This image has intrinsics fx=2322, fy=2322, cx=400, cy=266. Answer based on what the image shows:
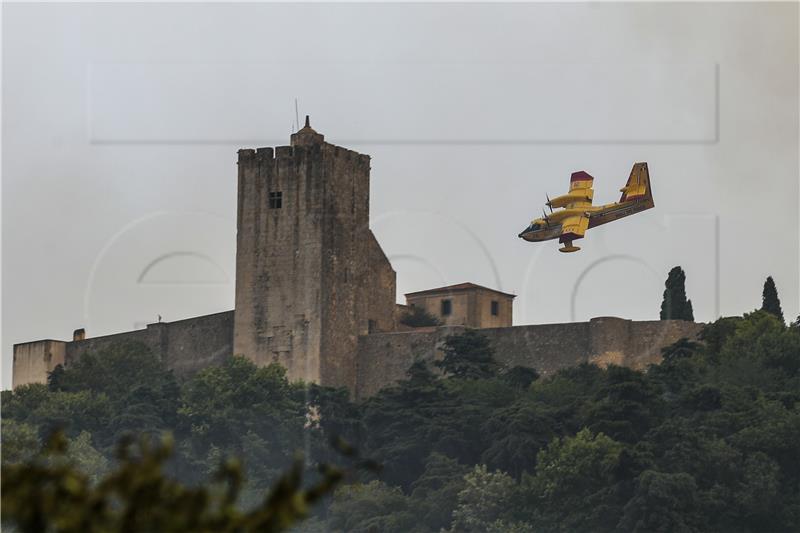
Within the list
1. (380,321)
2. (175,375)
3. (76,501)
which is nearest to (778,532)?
(380,321)

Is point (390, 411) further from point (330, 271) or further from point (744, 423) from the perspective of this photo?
point (744, 423)

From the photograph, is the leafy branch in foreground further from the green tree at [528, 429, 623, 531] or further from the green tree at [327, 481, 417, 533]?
the green tree at [327, 481, 417, 533]

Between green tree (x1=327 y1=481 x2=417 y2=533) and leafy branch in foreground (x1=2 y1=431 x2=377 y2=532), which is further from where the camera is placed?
green tree (x1=327 y1=481 x2=417 y2=533)

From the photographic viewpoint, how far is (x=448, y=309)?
177 feet

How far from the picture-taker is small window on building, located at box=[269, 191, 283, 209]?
168 feet

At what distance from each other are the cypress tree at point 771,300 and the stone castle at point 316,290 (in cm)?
527

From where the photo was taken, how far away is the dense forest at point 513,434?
4581cm

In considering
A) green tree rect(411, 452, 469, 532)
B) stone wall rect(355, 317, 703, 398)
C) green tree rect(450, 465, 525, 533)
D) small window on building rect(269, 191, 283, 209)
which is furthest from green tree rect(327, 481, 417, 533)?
small window on building rect(269, 191, 283, 209)

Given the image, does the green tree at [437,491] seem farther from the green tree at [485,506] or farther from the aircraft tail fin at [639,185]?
the aircraft tail fin at [639,185]

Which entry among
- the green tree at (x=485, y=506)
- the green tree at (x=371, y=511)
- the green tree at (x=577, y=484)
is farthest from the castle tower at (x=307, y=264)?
the green tree at (x=577, y=484)

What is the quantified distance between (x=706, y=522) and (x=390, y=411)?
26.2 feet

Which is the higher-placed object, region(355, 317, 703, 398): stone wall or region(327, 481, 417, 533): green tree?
region(355, 317, 703, 398): stone wall

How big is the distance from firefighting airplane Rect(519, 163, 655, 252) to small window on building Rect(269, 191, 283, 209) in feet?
17.8

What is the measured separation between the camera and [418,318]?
175 ft
